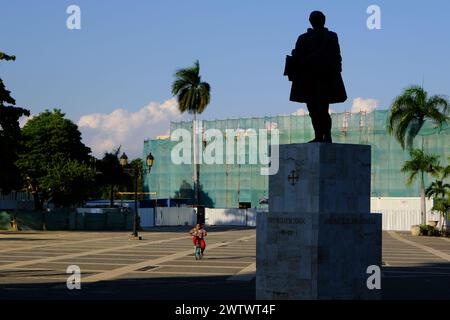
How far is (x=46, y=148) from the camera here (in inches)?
2458

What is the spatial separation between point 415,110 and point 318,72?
41.6 m

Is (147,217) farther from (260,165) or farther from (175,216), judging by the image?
(260,165)

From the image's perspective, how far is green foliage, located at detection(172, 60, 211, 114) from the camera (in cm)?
7350

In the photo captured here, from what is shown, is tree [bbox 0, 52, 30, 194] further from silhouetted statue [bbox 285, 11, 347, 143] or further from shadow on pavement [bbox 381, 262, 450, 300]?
silhouetted statue [bbox 285, 11, 347, 143]

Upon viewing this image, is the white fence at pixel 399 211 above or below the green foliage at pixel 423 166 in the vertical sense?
below

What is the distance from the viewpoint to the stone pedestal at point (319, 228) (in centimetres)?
1226

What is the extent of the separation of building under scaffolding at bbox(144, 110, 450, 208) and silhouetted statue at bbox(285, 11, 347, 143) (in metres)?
57.3

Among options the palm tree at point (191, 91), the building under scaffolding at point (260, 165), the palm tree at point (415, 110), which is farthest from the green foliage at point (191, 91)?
the palm tree at point (415, 110)

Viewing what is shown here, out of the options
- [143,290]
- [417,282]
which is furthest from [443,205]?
[143,290]

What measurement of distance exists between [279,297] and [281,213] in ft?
4.91

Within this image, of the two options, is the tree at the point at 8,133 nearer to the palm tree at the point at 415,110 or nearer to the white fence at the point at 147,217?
the white fence at the point at 147,217

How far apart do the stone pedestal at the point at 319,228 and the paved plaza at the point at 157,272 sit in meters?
3.06

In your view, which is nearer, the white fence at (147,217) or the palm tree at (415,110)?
the palm tree at (415,110)
